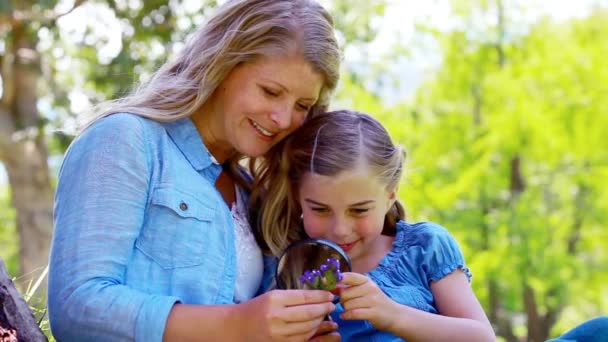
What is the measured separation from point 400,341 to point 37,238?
8.88 m

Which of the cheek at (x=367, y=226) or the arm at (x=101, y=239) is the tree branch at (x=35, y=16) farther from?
the arm at (x=101, y=239)

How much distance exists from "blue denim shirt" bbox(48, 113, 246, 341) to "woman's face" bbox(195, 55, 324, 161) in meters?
0.11

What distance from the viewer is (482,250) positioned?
14320 millimetres

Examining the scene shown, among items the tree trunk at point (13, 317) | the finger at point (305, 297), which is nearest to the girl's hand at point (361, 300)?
the finger at point (305, 297)

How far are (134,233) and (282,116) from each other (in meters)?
0.62

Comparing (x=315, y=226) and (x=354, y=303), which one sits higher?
(x=315, y=226)

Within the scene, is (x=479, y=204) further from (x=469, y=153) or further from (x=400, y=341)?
(x=400, y=341)

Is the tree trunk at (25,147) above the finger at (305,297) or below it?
above

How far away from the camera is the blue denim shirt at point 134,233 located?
2.15 meters

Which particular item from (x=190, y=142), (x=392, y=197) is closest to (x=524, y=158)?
(x=392, y=197)

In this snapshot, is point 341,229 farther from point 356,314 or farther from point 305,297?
point 305,297

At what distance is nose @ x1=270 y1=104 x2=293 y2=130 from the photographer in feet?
8.75

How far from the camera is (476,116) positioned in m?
14.8

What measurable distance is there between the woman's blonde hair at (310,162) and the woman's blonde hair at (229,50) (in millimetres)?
191
